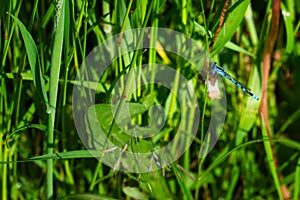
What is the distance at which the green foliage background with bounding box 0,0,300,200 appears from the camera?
0.77m

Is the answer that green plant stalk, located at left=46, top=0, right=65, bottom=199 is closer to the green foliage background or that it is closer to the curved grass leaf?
the green foliage background

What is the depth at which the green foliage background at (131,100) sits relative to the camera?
77 cm

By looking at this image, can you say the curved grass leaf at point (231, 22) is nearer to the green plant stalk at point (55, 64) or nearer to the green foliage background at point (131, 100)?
the green foliage background at point (131, 100)

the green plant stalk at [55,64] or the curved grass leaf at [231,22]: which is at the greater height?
the curved grass leaf at [231,22]

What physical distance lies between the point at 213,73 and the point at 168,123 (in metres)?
0.14

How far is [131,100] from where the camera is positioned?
87cm

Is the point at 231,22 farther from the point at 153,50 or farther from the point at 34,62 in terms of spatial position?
the point at 34,62

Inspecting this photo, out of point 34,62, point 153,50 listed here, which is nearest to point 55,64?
point 34,62

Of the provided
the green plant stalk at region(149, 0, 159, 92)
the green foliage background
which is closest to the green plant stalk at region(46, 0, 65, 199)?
the green foliage background

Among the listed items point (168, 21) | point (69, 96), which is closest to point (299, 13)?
point (168, 21)

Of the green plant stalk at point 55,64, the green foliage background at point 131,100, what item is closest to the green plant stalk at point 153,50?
the green foliage background at point 131,100

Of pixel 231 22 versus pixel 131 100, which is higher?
pixel 231 22

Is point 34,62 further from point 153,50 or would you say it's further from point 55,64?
point 153,50

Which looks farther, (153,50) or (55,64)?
(153,50)
